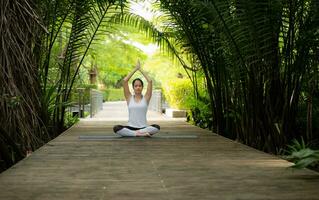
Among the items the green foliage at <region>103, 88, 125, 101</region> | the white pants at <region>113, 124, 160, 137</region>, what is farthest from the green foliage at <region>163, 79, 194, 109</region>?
the green foliage at <region>103, 88, 125, 101</region>

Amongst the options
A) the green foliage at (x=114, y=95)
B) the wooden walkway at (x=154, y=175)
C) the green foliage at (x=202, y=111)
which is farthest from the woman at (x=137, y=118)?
the green foliage at (x=114, y=95)

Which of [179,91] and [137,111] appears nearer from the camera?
[137,111]

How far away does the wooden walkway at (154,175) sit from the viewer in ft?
12.2

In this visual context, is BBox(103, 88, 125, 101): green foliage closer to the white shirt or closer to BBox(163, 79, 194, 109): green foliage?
BBox(163, 79, 194, 109): green foliage

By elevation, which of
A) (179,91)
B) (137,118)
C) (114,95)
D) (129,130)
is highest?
(114,95)

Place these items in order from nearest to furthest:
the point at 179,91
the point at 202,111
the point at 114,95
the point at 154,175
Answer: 1. the point at 154,175
2. the point at 202,111
3. the point at 179,91
4. the point at 114,95

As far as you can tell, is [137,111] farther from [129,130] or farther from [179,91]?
[179,91]

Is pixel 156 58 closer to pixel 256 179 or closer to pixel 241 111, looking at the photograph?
pixel 241 111

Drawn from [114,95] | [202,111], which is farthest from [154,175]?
[114,95]

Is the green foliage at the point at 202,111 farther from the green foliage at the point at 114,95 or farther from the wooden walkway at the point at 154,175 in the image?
the green foliage at the point at 114,95

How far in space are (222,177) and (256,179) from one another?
0.29 metres

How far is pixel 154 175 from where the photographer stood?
4547 millimetres

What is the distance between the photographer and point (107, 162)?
5406 millimetres

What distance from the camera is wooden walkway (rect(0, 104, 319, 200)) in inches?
147
